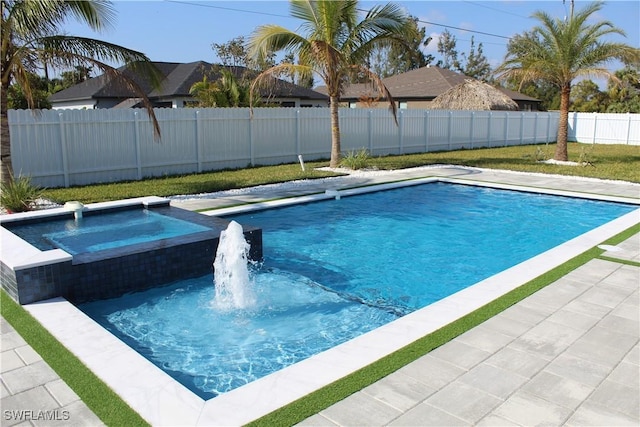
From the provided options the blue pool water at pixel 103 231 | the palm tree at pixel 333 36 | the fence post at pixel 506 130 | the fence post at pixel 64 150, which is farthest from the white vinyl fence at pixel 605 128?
the blue pool water at pixel 103 231

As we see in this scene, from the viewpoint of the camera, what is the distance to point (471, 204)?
1283 cm

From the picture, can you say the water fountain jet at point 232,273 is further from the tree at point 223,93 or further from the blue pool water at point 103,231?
the tree at point 223,93

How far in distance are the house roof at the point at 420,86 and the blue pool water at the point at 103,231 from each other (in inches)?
1154

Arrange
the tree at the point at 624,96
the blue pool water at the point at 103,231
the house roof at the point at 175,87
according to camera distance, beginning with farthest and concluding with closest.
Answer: the tree at the point at 624,96 → the house roof at the point at 175,87 → the blue pool water at the point at 103,231

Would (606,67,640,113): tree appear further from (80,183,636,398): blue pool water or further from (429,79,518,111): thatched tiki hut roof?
(80,183,636,398): blue pool water

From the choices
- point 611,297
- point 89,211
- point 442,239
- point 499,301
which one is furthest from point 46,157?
point 611,297

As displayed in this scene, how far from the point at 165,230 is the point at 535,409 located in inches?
241

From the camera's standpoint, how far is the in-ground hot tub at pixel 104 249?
19.4 ft

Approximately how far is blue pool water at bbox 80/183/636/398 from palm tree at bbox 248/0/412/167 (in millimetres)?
4947

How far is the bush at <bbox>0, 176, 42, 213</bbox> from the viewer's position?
998 centimetres

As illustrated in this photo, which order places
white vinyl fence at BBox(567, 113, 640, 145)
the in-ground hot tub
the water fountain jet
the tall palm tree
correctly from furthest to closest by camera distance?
white vinyl fence at BBox(567, 113, 640, 145), the tall palm tree, the water fountain jet, the in-ground hot tub

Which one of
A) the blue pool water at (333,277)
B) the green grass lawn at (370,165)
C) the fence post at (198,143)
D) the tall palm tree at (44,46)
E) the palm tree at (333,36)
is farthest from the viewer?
the fence post at (198,143)

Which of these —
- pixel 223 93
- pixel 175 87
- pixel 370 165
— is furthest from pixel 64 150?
pixel 175 87

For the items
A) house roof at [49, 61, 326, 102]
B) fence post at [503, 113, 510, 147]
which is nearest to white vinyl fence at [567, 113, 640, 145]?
fence post at [503, 113, 510, 147]
